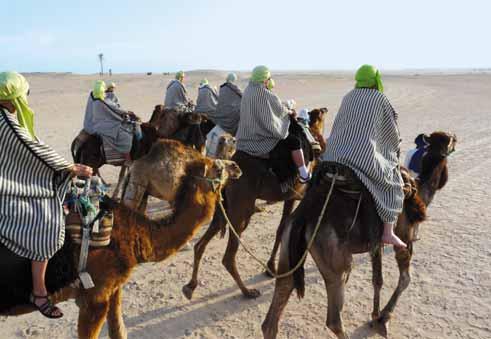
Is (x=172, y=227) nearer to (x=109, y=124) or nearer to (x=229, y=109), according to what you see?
(x=109, y=124)

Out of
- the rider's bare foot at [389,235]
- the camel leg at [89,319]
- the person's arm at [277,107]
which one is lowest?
the camel leg at [89,319]

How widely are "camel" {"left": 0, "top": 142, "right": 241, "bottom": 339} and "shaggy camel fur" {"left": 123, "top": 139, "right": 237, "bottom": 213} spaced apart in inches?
16.9

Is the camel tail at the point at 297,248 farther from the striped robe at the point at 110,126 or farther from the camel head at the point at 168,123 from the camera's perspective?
the camel head at the point at 168,123

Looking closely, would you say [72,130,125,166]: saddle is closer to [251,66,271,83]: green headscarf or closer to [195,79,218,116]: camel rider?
[195,79,218,116]: camel rider

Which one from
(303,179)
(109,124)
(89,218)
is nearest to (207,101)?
(109,124)

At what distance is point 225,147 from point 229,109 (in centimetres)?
244

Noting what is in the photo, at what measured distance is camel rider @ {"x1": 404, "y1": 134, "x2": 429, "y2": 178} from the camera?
20.6ft

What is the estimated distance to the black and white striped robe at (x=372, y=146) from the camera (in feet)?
14.1

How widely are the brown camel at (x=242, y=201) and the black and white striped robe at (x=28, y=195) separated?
2.82 metres

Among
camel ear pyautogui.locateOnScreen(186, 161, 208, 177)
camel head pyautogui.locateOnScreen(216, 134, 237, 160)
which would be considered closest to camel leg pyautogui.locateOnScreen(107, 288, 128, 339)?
camel ear pyautogui.locateOnScreen(186, 161, 208, 177)

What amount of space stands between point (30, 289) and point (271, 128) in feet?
12.2

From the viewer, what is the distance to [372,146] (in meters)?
4.36

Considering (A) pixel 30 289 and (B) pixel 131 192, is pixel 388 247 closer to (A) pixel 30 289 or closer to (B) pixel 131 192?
(B) pixel 131 192

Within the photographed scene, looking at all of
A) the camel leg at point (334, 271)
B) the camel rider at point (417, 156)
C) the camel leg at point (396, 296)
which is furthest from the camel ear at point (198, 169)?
the camel rider at point (417, 156)
